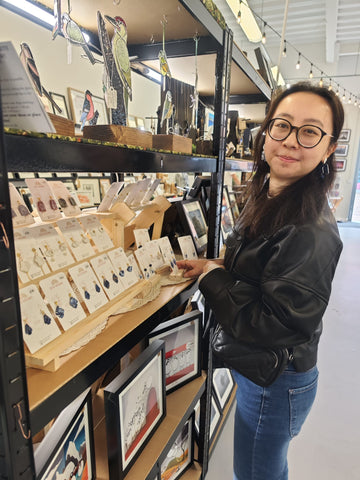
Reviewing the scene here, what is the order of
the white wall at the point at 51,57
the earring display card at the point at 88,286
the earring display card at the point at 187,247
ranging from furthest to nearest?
the white wall at the point at 51,57
the earring display card at the point at 187,247
the earring display card at the point at 88,286

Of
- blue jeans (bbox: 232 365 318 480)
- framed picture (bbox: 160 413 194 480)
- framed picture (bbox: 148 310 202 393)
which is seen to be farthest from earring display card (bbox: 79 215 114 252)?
framed picture (bbox: 160 413 194 480)

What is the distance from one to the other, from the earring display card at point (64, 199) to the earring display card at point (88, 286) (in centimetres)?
18

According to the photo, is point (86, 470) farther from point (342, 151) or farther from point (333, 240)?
point (342, 151)

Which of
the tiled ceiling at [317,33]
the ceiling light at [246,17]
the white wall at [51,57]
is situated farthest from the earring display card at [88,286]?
the tiled ceiling at [317,33]

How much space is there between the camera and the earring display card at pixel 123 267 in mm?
842

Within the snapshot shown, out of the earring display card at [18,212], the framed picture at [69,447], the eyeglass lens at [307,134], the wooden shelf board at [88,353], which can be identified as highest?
the eyeglass lens at [307,134]

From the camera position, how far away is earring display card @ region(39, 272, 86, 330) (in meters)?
0.62

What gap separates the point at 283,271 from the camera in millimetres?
866

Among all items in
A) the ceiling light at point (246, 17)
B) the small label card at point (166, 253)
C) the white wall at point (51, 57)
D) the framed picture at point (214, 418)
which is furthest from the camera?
the white wall at point (51, 57)

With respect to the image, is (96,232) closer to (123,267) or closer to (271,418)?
(123,267)

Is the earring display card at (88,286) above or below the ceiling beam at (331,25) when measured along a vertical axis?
below

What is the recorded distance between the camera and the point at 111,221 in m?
0.94

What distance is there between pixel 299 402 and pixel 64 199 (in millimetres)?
1042

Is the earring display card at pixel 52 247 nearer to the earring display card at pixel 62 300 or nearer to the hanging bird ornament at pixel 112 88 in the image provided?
the earring display card at pixel 62 300
